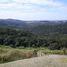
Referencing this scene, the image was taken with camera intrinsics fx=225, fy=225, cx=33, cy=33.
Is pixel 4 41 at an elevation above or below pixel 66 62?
below

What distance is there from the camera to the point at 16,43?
276 ft

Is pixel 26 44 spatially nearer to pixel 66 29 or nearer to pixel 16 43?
pixel 16 43

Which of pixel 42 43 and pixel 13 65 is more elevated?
pixel 13 65

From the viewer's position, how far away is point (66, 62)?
31.8ft

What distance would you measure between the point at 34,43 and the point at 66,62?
3156 inches

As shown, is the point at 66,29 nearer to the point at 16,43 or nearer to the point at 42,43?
the point at 42,43

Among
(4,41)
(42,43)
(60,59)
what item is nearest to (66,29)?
(42,43)

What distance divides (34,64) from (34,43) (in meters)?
80.5

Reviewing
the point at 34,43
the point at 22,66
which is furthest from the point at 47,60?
the point at 34,43

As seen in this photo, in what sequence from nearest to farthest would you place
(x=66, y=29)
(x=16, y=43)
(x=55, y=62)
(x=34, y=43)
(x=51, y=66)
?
(x=51, y=66), (x=55, y=62), (x=16, y=43), (x=34, y=43), (x=66, y=29)

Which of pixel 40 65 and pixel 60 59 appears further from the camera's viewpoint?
pixel 60 59

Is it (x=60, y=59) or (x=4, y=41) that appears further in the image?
(x=4, y=41)

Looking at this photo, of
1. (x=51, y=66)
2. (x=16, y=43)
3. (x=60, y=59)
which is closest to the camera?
(x=51, y=66)

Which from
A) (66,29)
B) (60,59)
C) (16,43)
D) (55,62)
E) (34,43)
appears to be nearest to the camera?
(55,62)
